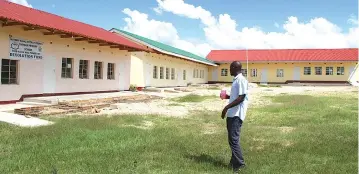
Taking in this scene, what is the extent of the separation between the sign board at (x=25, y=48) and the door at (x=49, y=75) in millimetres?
554

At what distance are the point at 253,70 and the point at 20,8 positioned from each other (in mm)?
33337

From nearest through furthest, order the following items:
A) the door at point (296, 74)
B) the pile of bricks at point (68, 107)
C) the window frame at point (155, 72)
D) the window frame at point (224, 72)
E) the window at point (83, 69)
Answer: the pile of bricks at point (68, 107), the window at point (83, 69), the window frame at point (155, 72), the door at point (296, 74), the window frame at point (224, 72)

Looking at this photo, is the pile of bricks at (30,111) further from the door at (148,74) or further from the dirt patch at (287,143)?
the door at (148,74)

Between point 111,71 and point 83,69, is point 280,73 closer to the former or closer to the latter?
point 111,71

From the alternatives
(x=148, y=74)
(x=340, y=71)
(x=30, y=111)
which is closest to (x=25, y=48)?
(x=30, y=111)

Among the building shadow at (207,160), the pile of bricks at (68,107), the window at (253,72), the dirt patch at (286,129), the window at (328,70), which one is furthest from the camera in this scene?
the window at (253,72)

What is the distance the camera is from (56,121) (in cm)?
1049

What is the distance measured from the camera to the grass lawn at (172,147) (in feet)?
18.7

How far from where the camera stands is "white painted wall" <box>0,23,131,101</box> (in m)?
14.1

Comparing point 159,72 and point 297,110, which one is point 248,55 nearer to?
point 159,72

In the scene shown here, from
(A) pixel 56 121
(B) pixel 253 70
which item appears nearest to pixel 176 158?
(A) pixel 56 121

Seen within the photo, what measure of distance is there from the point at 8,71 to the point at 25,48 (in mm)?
1171

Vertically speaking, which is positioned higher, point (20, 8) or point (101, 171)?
point (20, 8)

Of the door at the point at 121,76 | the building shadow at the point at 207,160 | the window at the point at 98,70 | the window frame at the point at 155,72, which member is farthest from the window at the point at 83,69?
the building shadow at the point at 207,160
